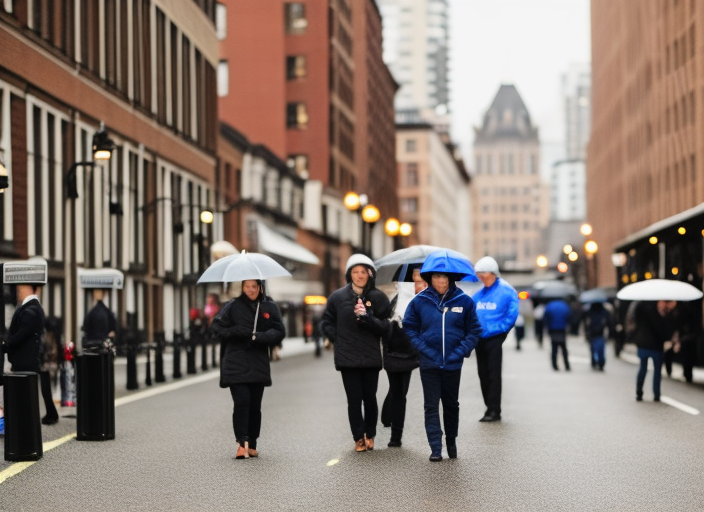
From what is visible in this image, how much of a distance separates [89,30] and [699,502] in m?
32.3

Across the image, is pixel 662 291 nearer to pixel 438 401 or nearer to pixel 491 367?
pixel 491 367

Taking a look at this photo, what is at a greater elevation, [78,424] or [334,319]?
[334,319]

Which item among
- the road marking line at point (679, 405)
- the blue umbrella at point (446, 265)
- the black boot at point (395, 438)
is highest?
the blue umbrella at point (446, 265)

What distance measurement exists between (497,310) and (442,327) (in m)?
4.37

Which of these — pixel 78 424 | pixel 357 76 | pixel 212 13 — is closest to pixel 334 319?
pixel 78 424

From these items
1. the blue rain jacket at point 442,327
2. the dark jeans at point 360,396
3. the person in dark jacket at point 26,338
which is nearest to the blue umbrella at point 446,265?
the blue rain jacket at point 442,327

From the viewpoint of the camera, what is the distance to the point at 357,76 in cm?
10781

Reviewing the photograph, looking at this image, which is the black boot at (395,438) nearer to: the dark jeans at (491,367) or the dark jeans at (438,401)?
the dark jeans at (438,401)

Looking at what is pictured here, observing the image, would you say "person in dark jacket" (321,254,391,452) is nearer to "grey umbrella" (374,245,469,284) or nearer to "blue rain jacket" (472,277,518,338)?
"grey umbrella" (374,245,469,284)

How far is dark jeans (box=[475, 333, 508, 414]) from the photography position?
16.9 meters

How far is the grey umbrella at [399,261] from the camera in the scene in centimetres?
1611

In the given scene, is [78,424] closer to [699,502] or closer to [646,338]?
[699,502]

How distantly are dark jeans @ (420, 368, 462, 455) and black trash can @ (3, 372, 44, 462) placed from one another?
3566 mm

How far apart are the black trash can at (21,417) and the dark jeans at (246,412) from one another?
182 centimetres
